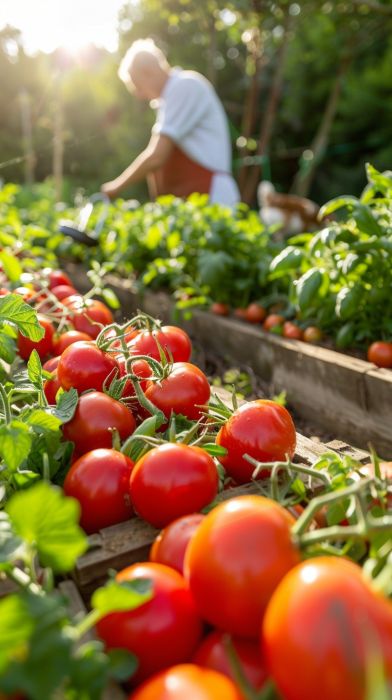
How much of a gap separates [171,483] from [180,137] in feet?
15.4

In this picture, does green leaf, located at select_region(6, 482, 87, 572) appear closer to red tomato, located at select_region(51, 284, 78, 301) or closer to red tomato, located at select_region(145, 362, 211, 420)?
red tomato, located at select_region(145, 362, 211, 420)

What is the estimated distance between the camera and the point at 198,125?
5461mm

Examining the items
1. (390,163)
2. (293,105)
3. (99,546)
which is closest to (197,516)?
(99,546)

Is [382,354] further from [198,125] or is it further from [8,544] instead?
[198,125]

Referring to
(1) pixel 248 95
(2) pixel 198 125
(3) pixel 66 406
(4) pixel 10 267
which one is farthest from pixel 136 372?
(1) pixel 248 95

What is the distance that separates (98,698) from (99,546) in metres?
0.41

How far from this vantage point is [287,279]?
3.41 m

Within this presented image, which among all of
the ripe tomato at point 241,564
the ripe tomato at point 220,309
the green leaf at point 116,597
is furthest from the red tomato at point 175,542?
the ripe tomato at point 220,309

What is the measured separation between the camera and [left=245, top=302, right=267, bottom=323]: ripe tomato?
3378 millimetres

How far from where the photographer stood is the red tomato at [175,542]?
1031 millimetres

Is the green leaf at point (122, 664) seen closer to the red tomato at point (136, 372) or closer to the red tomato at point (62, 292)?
the red tomato at point (136, 372)

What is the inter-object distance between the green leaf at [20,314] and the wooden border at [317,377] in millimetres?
1451

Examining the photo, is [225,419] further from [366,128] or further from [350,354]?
[366,128]

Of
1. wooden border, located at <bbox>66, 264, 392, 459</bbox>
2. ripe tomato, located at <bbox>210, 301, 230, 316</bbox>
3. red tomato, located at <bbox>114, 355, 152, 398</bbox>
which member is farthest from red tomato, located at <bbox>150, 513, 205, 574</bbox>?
ripe tomato, located at <bbox>210, 301, 230, 316</bbox>
